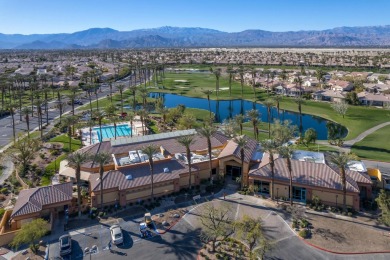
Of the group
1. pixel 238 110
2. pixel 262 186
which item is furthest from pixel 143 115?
pixel 238 110

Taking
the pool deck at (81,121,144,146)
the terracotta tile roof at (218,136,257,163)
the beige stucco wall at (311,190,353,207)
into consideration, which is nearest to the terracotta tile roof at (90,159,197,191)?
the terracotta tile roof at (218,136,257,163)

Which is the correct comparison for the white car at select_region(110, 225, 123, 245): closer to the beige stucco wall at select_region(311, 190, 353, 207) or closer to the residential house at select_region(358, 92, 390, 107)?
the beige stucco wall at select_region(311, 190, 353, 207)

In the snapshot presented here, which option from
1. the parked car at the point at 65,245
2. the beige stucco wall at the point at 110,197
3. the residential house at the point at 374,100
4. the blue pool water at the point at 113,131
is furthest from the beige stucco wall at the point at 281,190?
the residential house at the point at 374,100

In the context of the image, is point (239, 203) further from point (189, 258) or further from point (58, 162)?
point (58, 162)

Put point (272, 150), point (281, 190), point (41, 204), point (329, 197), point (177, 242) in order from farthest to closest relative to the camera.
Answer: point (281, 190) → point (272, 150) → point (329, 197) → point (41, 204) → point (177, 242)

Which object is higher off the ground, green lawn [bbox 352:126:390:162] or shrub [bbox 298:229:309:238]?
green lawn [bbox 352:126:390:162]

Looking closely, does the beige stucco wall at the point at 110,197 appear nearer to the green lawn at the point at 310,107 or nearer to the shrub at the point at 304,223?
the shrub at the point at 304,223

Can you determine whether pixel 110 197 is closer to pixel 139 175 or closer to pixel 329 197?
pixel 139 175
